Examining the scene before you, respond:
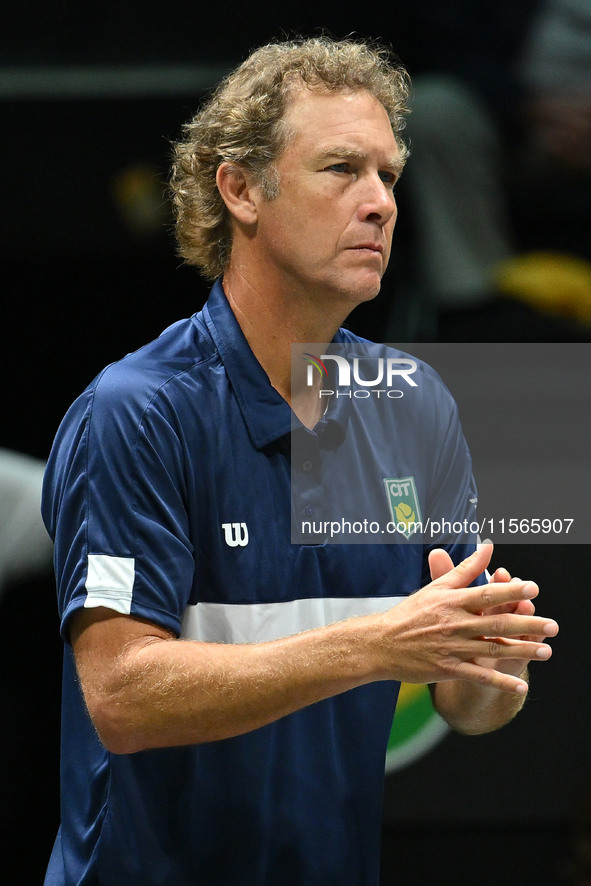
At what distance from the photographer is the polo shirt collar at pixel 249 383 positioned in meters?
1.53

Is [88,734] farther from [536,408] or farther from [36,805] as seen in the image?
[536,408]

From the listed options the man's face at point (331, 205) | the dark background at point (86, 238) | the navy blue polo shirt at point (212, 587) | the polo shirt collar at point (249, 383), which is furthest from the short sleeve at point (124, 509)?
the dark background at point (86, 238)

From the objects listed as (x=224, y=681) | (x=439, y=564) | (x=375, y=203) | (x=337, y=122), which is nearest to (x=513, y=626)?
(x=439, y=564)

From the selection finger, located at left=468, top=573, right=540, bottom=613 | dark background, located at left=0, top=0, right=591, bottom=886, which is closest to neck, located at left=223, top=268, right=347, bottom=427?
finger, located at left=468, top=573, right=540, bottom=613

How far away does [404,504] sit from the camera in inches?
64.6

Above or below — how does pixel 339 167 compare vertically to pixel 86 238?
above

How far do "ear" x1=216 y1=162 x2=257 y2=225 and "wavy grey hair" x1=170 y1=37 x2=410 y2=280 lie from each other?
0.02 m

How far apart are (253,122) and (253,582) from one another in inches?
27.1

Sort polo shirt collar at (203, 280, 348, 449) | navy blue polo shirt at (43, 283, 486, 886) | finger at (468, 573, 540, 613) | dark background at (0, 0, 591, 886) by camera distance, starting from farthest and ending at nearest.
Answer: dark background at (0, 0, 591, 886), polo shirt collar at (203, 280, 348, 449), navy blue polo shirt at (43, 283, 486, 886), finger at (468, 573, 540, 613)

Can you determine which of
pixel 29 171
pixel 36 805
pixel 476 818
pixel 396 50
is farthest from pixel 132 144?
pixel 476 818

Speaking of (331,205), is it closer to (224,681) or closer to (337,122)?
(337,122)

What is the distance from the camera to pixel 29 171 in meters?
2.13

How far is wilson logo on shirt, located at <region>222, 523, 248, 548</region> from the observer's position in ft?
4.88

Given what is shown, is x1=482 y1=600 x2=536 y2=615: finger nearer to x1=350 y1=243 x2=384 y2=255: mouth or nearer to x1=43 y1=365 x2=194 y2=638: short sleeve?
x1=43 y1=365 x2=194 y2=638: short sleeve
